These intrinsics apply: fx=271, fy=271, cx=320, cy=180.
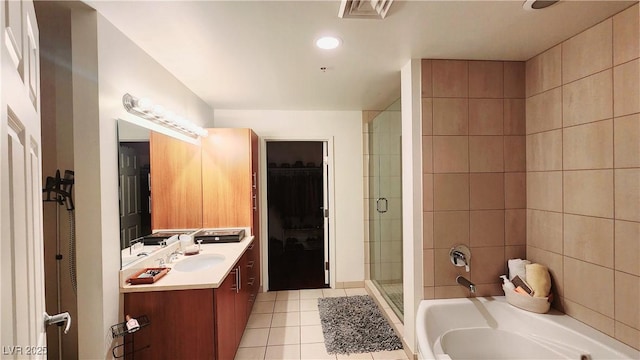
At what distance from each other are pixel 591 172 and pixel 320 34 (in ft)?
5.96

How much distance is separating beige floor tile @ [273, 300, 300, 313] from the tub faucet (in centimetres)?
178

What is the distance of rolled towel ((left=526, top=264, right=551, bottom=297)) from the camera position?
1.83 metres

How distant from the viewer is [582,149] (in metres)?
1.67

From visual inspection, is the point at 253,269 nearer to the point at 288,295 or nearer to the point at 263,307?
the point at 263,307

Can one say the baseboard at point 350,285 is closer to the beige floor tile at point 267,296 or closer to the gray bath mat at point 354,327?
the gray bath mat at point 354,327

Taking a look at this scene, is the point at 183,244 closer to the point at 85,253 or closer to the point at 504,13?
the point at 85,253

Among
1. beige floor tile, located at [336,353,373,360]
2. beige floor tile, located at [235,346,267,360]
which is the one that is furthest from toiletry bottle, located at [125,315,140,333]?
beige floor tile, located at [336,353,373,360]

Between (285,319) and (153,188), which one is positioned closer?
(153,188)

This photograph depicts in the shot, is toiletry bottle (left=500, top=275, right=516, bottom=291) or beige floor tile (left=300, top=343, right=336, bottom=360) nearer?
toiletry bottle (left=500, top=275, right=516, bottom=291)

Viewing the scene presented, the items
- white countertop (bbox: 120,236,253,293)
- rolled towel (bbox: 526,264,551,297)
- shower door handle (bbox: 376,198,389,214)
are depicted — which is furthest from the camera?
shower door handle (bbox: 376,198,389,214)

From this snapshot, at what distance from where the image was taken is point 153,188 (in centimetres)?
225

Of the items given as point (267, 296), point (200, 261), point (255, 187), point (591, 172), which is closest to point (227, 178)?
point (255, 187)

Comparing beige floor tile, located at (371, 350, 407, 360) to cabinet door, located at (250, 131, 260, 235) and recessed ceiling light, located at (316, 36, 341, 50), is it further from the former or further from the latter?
recessed ceiling light, located at (316, 36, 341, 50)

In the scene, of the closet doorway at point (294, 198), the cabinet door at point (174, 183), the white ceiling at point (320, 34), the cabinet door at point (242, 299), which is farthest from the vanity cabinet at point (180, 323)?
the closet doorway at point (294, 198)
